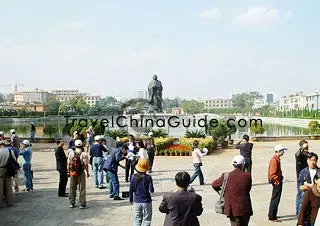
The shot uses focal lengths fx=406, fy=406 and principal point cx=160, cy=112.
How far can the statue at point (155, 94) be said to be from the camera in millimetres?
31078

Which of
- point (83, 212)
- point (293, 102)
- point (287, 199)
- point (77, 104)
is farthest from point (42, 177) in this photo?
point (293, 102)

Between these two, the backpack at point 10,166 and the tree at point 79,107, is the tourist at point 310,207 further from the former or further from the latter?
the tree at point 79,107

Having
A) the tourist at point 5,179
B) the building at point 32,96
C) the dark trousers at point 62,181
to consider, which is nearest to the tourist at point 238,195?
the tourist at point 5,179

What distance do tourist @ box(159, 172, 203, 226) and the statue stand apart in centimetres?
2666

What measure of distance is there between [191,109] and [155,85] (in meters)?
124

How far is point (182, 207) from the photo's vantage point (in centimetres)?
434

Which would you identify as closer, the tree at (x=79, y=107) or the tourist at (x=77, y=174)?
the tourist at (x=77, y=174)

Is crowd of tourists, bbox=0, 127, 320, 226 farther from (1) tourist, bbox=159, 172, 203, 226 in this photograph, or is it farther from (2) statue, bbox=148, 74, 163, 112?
(2) statue, bbox=148, 74, 163, 112

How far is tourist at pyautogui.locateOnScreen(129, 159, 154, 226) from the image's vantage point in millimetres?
5980

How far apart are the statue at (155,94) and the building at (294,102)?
115307 mm

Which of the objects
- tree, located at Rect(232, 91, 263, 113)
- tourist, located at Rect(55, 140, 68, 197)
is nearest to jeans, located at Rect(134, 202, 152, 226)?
tourist, located at Rect(55, 140, 68, 197)

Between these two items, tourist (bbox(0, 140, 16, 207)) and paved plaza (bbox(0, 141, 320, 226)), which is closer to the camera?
paved plaza (bbox(0, 141, 320, 226))

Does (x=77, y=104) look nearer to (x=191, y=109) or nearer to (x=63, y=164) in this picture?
(x=191, y=109)

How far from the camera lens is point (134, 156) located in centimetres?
1082
